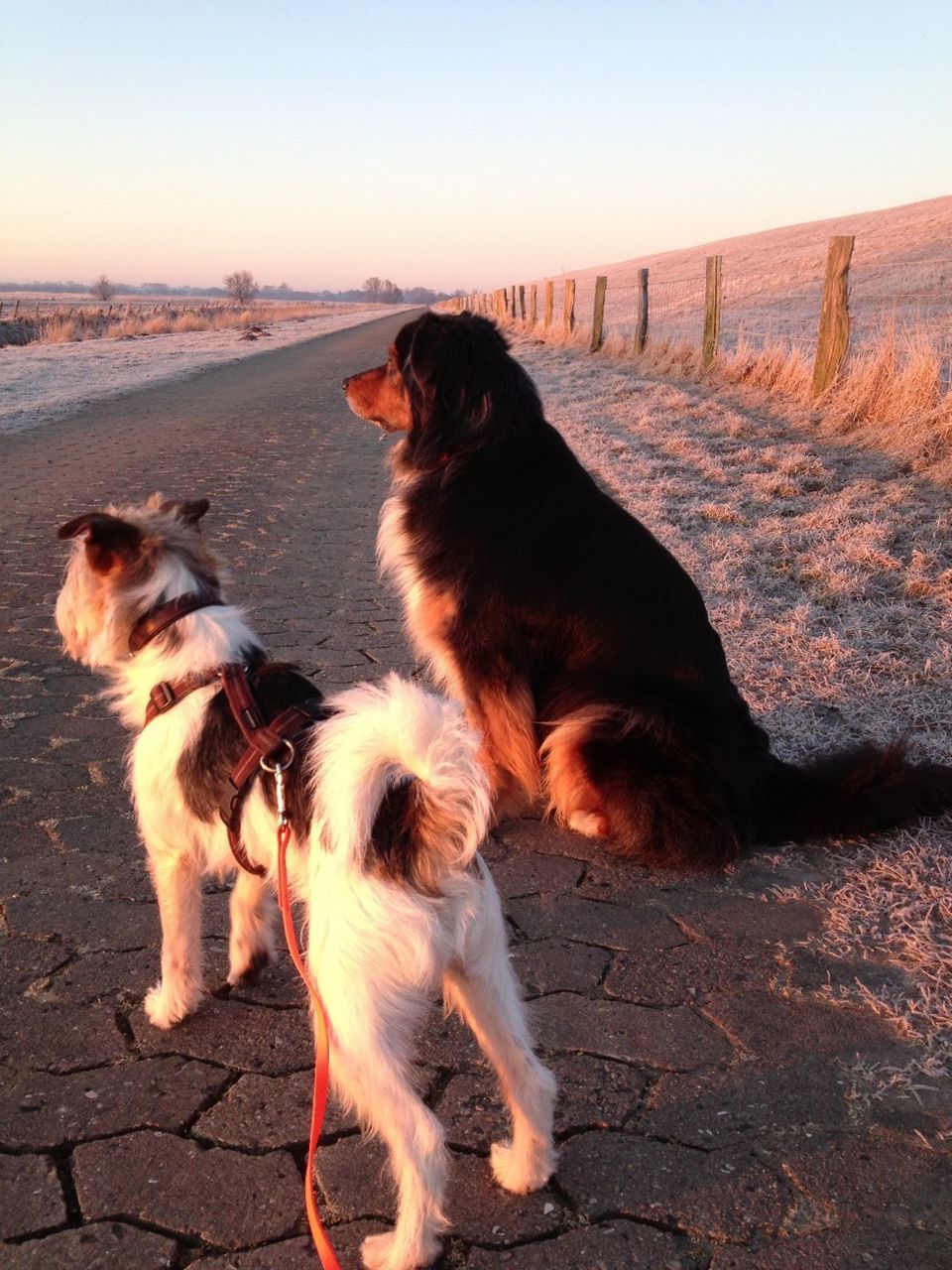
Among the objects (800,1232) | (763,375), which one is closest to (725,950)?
(800,1232)

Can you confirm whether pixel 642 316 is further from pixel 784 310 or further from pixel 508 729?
pixel 508 729

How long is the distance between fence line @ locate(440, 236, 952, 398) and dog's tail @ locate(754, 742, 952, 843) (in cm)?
489

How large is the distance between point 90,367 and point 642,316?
15176 millimetres

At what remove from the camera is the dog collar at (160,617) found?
2.52 meters

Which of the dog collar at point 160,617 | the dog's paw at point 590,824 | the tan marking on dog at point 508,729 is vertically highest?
the dog collar at point 160,617

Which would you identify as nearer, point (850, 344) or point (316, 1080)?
point (316, 1080)

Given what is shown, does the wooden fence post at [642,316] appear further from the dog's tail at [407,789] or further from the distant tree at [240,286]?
the distant tree at [240,286]

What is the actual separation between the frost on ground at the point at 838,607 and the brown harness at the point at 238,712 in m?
1.85

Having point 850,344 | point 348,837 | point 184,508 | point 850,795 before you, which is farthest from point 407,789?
point 850,344

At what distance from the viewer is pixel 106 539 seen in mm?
2531

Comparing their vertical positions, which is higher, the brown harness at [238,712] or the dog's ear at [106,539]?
the dog's ear at [106,539]

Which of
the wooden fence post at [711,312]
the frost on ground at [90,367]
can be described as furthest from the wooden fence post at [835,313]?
the frost on ground at [90,367]

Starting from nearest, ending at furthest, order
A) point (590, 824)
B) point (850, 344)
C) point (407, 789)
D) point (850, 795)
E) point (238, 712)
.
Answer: point (407, 789) → point (238, 712) → point (850, 795) → point (590, 824) → point (850, 344)

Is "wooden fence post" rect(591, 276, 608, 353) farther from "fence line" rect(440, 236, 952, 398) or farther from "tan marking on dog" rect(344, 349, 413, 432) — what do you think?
"tan marking on dog" rect(344, 349, 413, 432)
